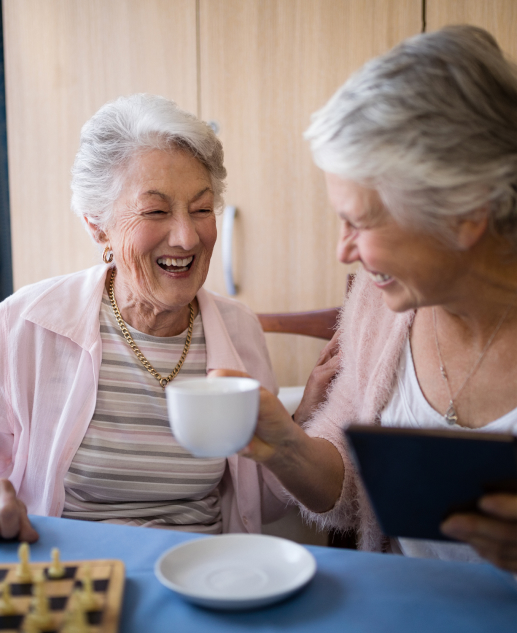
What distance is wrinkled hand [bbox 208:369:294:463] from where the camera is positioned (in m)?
0.96


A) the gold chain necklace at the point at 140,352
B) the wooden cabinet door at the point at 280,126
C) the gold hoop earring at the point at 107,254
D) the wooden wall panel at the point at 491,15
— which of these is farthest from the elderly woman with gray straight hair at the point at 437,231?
the wooden wall panel at the point at 491,15

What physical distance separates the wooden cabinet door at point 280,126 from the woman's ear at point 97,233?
1.20 m

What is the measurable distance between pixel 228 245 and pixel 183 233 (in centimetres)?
128

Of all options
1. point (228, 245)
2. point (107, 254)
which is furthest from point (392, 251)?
point (228, 245)

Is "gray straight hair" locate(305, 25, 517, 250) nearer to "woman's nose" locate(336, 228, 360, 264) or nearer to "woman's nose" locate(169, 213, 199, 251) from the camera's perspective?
"woman's nose" locate(336, 228, 360, 264)

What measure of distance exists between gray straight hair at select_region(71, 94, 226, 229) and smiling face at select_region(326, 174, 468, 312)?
0.52 m

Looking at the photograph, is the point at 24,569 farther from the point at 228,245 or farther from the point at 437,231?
the point at 228,245

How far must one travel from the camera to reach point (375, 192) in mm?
925

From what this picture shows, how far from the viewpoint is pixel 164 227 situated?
1.39 m

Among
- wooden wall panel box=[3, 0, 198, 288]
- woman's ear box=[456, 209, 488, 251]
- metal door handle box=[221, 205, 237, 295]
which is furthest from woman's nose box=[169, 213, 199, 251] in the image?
wooden wall panel box=[3, 0, 198, 288]

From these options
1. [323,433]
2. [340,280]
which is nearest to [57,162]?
[340,280]

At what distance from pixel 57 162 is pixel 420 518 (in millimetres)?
2602

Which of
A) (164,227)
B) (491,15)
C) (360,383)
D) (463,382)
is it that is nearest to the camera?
(463,382)

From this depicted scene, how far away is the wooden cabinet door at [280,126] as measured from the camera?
8.41 feet
